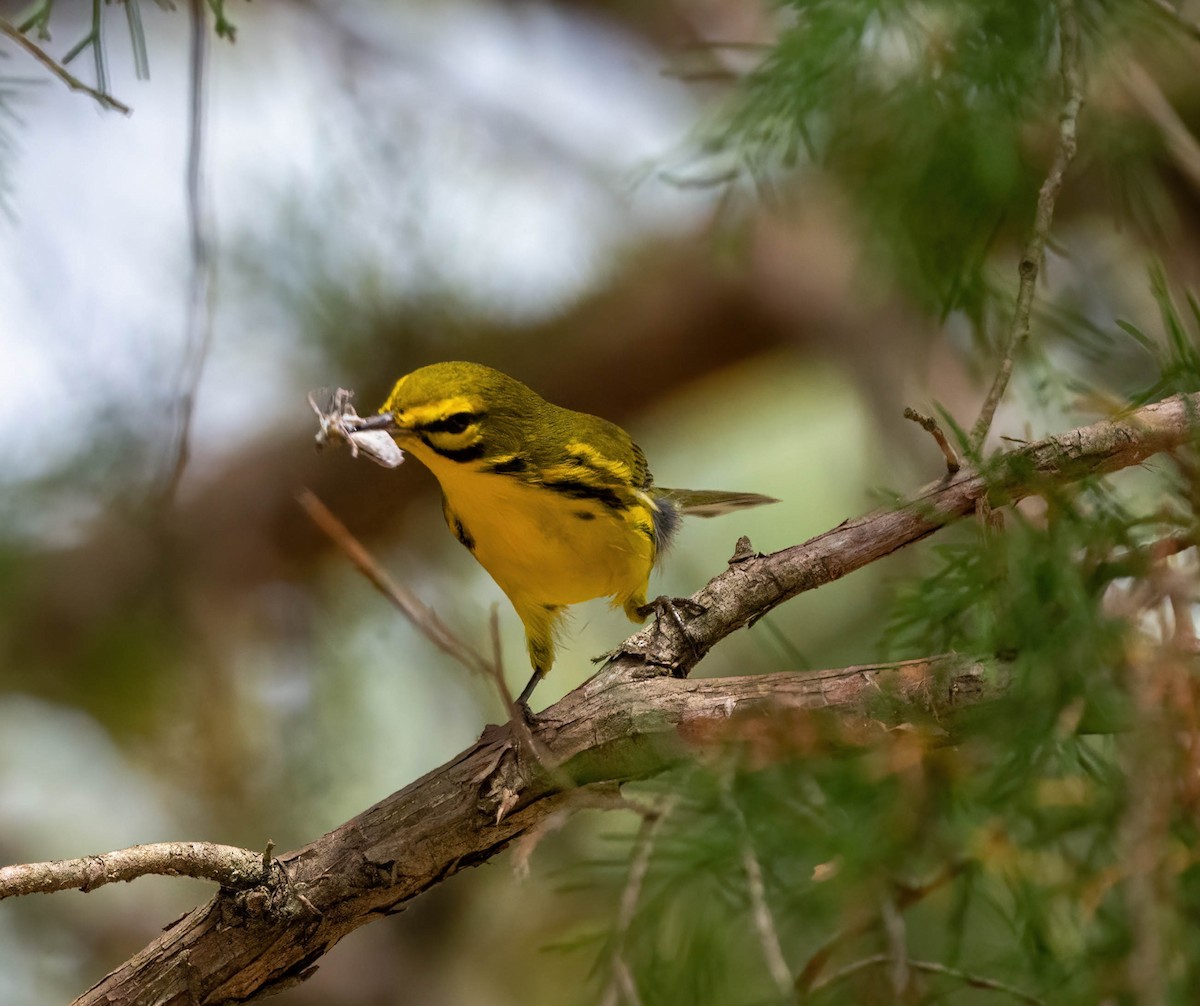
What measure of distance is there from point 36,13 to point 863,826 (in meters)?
1.72

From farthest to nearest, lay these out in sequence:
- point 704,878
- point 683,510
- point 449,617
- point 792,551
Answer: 1. point 449,617
2. point 683,510
3. point 792,551
4. point 704,878

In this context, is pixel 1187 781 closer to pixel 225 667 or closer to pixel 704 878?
pixel 704 878

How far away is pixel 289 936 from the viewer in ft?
6.40

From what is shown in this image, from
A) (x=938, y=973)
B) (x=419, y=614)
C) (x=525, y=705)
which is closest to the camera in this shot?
(x=938, y=973)

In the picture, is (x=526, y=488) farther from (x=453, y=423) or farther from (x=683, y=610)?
(x=683, y=610)

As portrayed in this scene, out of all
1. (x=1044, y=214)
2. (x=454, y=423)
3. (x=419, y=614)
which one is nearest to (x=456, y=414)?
(x=454, y=423)

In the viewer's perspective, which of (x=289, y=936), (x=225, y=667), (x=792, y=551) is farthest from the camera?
(x=225, y=667)

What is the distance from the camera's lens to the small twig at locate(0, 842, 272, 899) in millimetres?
1578

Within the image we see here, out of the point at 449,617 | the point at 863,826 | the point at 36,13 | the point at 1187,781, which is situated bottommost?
the point at 1187,781

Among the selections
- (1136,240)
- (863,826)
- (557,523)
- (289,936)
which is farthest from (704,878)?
(1136,240)

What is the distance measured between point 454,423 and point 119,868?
125cm

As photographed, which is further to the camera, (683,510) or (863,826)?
(683,510)

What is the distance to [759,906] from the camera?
1.06 meters

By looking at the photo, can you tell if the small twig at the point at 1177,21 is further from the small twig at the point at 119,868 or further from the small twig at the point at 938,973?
the small twig at the point at 119,868
